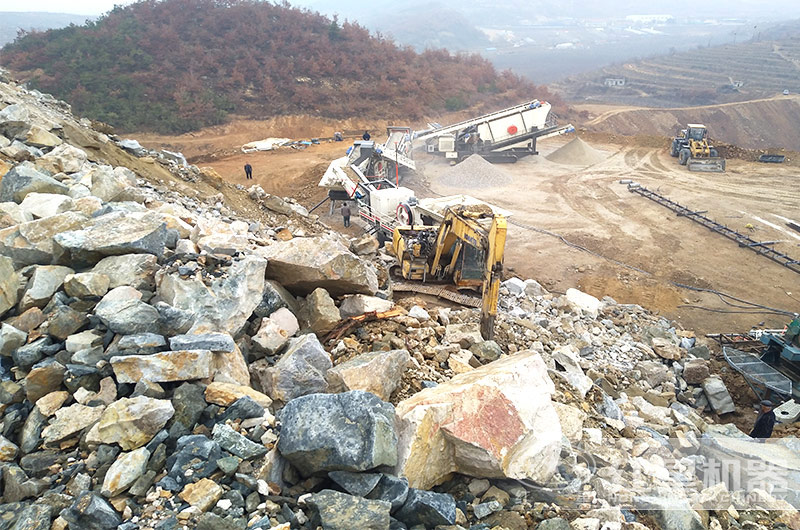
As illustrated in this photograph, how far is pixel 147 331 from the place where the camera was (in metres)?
3.97

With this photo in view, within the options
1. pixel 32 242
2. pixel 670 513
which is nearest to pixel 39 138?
pixel 32 242

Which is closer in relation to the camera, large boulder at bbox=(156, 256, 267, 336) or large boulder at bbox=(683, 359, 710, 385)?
large boulder at bbox=(156, 256, 267, 336)

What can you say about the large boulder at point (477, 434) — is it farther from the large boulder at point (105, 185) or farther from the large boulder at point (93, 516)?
the large boulder at point (105, 185)

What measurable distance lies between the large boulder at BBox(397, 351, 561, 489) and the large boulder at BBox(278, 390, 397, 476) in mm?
270

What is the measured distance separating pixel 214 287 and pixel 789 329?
8.68 m

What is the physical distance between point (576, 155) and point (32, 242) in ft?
71.4

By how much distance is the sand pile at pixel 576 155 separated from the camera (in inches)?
891

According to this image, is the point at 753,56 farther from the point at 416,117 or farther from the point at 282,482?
the point at 282,482

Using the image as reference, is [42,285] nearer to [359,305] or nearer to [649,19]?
[359,305]

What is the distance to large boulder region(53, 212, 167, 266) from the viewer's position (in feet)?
15.1

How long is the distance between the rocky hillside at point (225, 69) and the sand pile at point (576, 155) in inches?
406

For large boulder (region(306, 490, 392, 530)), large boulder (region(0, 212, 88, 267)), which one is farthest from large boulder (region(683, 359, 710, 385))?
large boulder (region(0, 212, 88, 267))

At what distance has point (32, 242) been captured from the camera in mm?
4781

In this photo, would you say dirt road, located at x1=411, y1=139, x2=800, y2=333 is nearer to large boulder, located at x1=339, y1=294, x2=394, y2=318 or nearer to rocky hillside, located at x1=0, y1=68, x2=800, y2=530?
rocky hillside, located at x1=0, y1=68, x2=800, y2=530
